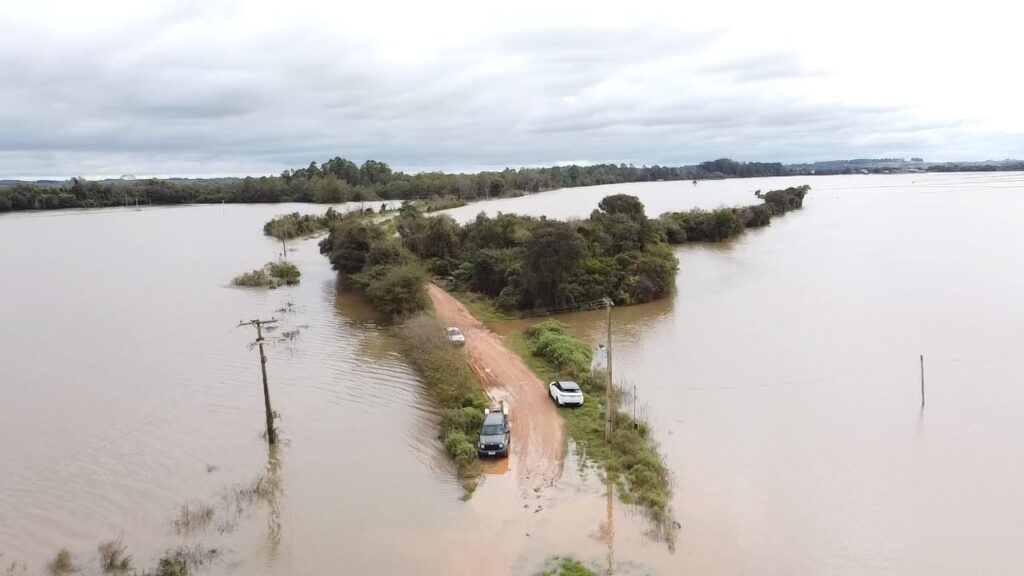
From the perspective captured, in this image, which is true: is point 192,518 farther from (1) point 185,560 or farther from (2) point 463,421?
(2) point 463,421

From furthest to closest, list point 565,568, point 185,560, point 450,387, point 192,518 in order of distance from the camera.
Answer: point 450,387, point 192,518, point 185,560, point 565,568

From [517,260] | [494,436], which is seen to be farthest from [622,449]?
[517,260]

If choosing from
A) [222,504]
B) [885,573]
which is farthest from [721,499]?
[222,504]

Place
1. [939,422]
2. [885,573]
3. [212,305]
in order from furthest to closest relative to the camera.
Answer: [212,305] → [939,422] → [885,573]

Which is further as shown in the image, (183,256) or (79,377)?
(183,256)

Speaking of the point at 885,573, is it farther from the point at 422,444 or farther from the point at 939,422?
the point at 422,444

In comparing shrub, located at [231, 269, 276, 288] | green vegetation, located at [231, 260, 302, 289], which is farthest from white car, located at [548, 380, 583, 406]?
shrub, located at [231, 269, 276, 288]
